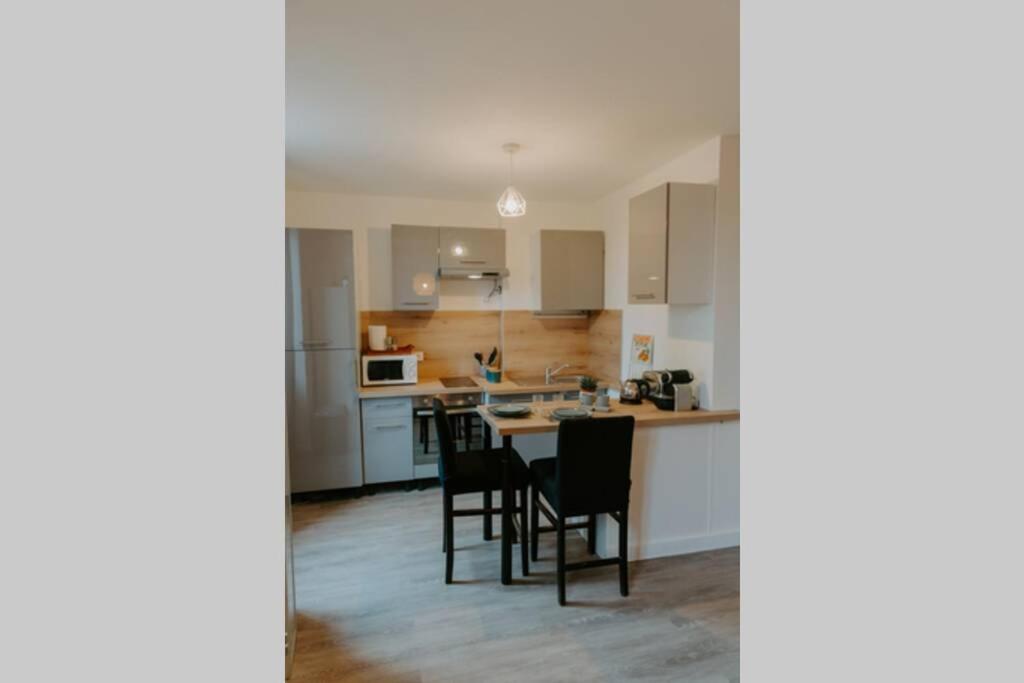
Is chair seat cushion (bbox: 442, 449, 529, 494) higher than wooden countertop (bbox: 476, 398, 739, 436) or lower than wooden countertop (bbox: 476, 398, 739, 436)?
lower

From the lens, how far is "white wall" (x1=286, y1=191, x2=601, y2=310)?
3949 mm

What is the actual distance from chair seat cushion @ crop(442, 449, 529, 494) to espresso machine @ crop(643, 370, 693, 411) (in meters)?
0.97

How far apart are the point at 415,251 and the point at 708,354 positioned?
2.45 meters

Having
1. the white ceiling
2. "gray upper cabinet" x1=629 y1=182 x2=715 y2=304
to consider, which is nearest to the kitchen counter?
the white ceiling

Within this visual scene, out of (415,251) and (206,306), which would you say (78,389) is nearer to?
(206,306)

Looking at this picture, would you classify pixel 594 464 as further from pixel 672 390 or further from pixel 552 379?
pixel 552 379

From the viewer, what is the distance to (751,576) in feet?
1.57

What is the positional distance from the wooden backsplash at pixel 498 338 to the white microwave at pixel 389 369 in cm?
34

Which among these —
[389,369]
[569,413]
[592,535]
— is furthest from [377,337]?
[592,535]

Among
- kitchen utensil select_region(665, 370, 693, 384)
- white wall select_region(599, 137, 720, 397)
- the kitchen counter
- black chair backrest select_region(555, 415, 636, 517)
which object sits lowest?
black chair backrest select_region(555, 415, 636, 517)

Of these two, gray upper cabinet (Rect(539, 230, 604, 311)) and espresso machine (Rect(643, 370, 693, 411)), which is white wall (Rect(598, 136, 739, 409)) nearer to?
espresso machine (Rect(643, 370, 693, 411))

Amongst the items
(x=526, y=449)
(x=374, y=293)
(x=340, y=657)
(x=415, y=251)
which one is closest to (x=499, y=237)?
(x=415, y=251)

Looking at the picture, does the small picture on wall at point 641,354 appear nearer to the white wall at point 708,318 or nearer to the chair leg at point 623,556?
the white wall at point 708,318

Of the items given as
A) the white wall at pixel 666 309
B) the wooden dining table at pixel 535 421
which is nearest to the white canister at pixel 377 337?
the wooden dining table at pixel 535 421
